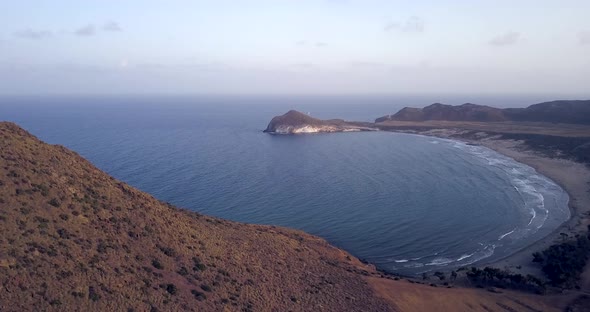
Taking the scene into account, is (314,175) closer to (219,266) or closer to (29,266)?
(219,266)

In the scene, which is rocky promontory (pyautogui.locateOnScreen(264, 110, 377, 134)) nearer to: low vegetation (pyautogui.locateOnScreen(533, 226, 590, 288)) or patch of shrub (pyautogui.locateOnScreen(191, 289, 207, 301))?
low vegetation (pyautogui.locateOnScreen(533, 226, 590, 288))

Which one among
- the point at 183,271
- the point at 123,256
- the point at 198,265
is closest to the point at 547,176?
the point at 198,265

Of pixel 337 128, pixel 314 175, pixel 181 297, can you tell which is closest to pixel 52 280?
pixel 181 297

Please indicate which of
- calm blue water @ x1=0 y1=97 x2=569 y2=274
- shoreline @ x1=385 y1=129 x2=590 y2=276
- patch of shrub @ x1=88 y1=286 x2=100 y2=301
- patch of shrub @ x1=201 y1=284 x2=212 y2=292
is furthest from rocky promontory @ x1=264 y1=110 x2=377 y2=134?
patch of shrub @ x1=88 y1=286 x2=100 y2=301

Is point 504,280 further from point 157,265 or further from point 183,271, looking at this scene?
point 157,265

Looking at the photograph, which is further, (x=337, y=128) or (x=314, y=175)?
(x=337, y=128)

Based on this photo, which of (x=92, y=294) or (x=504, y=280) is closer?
(x=92, y=294)
